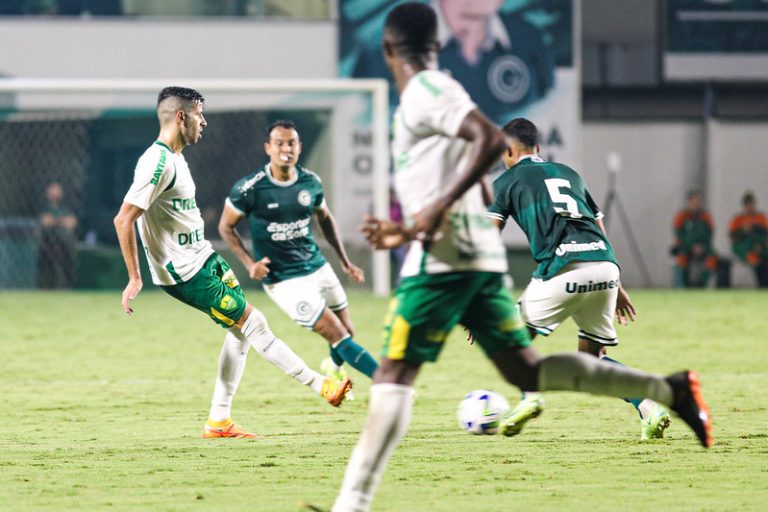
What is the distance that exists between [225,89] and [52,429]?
39.8 feet

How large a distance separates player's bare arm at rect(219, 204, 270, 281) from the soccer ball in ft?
7.40

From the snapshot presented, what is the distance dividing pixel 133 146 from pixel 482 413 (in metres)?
17.7

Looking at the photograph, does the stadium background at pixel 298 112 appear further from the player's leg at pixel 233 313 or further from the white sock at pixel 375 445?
the white sock at pixel 375 445

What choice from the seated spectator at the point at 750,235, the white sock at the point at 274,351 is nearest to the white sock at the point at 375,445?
the white sock at the point at 274,351

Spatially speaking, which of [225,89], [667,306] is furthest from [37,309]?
[667,306]

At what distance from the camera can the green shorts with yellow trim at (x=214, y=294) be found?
7.64 m

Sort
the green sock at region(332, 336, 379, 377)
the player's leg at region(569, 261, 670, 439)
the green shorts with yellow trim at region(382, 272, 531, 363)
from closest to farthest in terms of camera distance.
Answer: the green shorts with yellow trim at region(382, 272, 531, 363), the player's leg at region(569, 261, 670, 439), the green sock at region(332, 336, 379, 377)

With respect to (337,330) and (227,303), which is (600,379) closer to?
(227,303)

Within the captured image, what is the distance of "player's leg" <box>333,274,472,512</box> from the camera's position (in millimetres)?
4840

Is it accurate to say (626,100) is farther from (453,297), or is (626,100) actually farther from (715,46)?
(453,297)

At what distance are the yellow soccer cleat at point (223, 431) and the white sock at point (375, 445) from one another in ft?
9.15

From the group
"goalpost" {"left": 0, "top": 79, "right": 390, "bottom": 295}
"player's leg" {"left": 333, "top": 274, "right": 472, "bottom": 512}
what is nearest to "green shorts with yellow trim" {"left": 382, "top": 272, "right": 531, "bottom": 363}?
"player's leg" {"left": 333, "top": 274, "right": 472, "bottom": 512}

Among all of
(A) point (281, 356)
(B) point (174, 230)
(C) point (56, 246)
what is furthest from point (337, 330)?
(C) point (56, 246)

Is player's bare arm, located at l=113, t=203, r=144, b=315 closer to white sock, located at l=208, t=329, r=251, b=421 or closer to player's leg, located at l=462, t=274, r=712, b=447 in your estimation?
white sock, located at l=208, t=329, r=251, b=421
